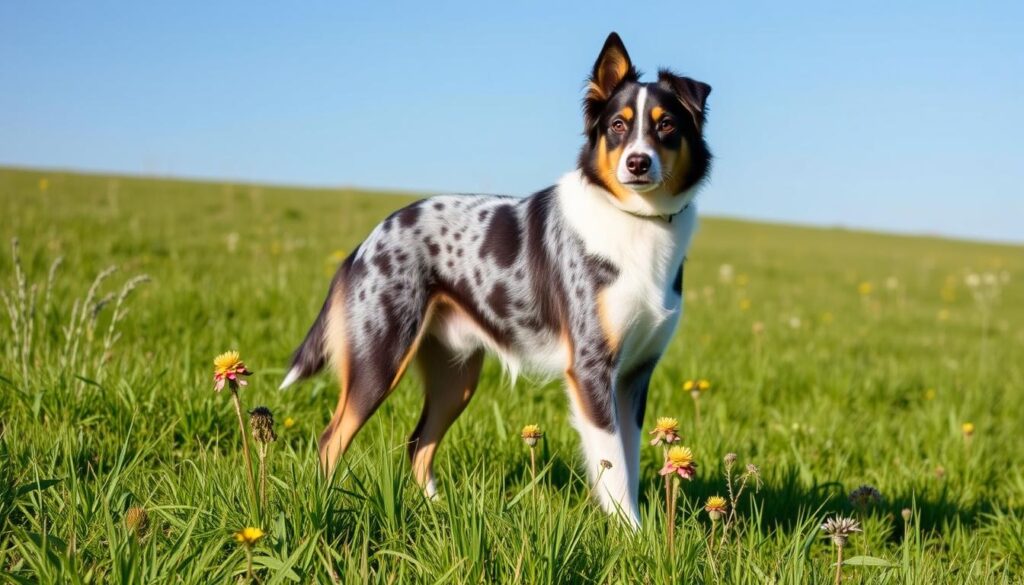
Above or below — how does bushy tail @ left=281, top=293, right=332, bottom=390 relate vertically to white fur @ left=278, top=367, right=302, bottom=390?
above

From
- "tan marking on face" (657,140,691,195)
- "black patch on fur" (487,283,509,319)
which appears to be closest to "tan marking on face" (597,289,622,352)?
"black patch on fur" (487,283,509,319)

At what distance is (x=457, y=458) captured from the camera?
437 cm

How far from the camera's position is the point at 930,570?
127 inches

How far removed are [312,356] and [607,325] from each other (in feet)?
→ 4.52

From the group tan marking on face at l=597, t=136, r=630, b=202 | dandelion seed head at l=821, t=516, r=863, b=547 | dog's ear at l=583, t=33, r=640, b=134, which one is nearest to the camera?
dandelion seed head at l=821, t=516, r=863, b=547

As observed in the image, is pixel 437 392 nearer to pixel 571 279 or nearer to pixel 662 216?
pixel 571 279

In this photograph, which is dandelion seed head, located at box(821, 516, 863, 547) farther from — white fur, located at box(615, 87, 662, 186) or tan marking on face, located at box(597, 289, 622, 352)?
white fur, located at box(615, 87, 662, 186)

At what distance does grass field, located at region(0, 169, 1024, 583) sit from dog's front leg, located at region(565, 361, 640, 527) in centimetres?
17

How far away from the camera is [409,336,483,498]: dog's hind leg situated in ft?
14.1

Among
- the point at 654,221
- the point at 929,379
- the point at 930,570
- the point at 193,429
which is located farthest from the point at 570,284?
the point at 929,379

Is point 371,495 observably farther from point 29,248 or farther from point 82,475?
point 29,248

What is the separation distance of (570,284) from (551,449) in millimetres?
1106

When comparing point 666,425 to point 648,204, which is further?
point 648,204

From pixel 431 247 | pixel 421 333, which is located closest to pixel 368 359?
pixel 421 333
